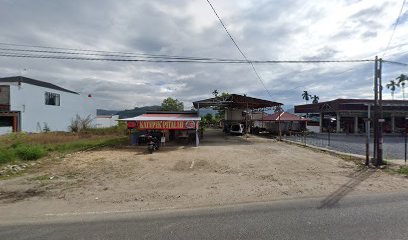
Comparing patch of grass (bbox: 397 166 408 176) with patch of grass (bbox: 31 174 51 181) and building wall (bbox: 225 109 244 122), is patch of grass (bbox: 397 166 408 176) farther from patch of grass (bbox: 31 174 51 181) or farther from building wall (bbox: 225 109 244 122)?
building wall (bbox: 225 109 244 122)

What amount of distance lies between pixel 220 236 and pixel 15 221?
460 centimetres

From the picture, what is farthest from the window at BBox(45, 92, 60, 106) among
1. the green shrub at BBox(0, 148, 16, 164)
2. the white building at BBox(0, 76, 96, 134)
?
the green shrub at BBox(0, 148, 16, 164)

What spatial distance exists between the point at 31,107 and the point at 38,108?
1447 millimetres

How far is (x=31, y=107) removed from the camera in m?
39.9

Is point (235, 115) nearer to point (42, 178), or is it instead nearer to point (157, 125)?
point (157, 125)

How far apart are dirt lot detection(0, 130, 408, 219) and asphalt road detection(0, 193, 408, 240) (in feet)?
2.70

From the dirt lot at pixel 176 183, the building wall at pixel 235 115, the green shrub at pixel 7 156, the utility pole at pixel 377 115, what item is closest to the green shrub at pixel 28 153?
the green shrub at pixel 7 156

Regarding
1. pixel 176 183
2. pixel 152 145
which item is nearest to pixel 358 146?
pixel 152 145

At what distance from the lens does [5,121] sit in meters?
38.5

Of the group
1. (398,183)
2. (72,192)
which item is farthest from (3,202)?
(398,183)

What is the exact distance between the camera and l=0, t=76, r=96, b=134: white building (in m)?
36.7

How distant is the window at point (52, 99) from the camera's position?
43.8 m

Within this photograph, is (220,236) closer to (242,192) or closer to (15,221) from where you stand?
(242,192)

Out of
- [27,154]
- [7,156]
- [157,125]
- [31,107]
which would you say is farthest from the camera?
[31,107]
